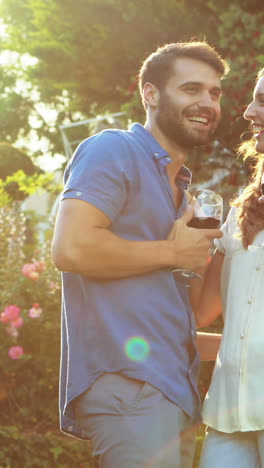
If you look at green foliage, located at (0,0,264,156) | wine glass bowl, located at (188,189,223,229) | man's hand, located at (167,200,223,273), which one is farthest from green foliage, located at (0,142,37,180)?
man's hand, located at (167,200,223,273)

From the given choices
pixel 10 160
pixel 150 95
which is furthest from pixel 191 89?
pixel 10 160

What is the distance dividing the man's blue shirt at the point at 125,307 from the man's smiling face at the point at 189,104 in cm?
22

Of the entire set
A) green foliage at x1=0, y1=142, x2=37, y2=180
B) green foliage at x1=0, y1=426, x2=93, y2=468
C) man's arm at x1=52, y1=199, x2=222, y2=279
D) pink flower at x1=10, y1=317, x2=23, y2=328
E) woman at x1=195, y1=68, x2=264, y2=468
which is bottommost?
green foliage at x1=0, y1=426, x2=93, y2=468

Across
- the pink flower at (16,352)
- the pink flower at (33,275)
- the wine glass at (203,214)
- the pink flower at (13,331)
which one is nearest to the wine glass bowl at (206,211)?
the wine glass at (203,214)

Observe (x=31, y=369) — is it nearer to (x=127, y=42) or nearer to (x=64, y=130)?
(x=127, y=42)

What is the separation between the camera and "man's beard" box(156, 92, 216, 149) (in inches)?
116

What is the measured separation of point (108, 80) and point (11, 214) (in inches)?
209

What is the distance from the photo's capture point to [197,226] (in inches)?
118

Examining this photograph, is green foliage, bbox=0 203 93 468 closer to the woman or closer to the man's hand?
the woman

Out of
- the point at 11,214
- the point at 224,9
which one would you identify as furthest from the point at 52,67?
the point at 11,214

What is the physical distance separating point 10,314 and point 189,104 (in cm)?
371

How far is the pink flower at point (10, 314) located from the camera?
6180 mm

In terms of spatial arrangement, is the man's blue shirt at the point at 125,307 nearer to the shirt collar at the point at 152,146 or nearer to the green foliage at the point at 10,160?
the shirt collar at the point at 152,146

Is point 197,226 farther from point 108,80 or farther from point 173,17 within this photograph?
point 108,80
